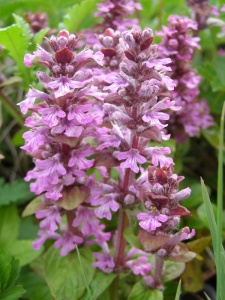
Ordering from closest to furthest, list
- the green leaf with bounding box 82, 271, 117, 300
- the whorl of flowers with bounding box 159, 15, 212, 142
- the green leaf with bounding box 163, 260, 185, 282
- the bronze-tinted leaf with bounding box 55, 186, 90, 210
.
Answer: the bronze-tinted leaf with bounding box 55, 186, 90, 210, the green leaf with bounding box 82, 271, 117, 300, the green leaf with bounding box 163, 260, 185, 282, the whorl of flowers with bounding box 159, 15, 212, 142

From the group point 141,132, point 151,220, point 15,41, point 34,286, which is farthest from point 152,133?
point 34,286

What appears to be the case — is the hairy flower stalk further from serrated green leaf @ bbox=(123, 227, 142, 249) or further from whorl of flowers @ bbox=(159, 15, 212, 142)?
serrated green leaf @ bbox=(123, 227, 142, 249)

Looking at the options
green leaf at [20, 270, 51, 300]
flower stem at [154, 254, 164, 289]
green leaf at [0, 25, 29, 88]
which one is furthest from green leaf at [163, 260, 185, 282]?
green leaf at [0, 25, 29, 88]

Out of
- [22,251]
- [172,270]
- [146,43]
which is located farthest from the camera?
[22,251]

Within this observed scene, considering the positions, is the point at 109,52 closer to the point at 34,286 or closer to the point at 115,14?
the point at 115,14

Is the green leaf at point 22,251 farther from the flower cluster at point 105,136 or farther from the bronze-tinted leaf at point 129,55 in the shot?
the bronze-tinted leaf at point 129,55
